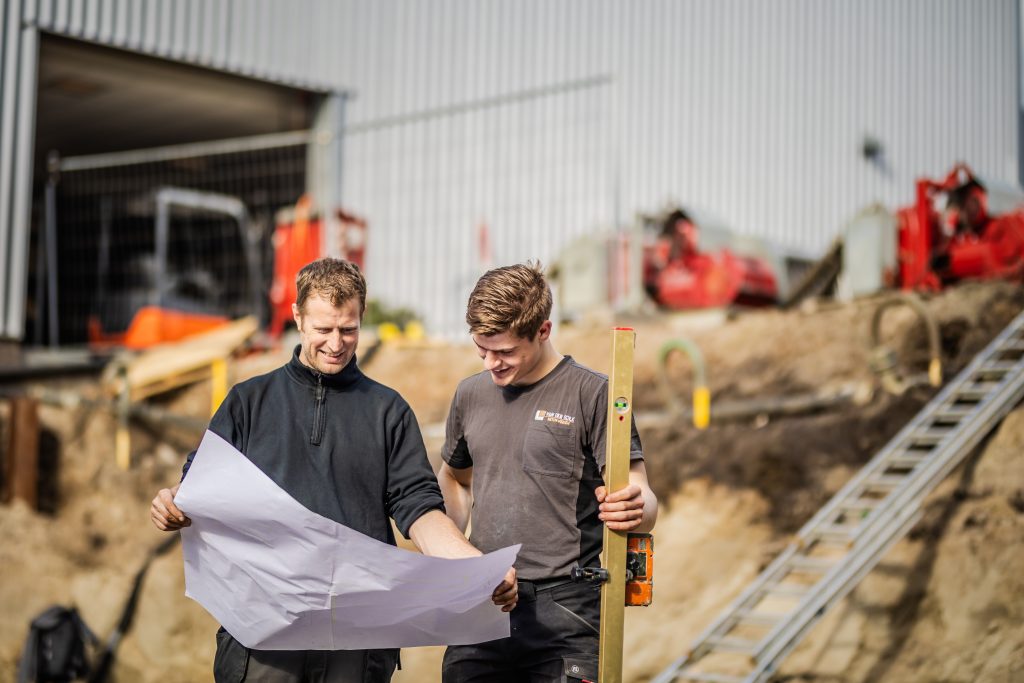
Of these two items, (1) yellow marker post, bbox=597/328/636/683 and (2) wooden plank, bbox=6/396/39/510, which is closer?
(1) yellow marker post, bbox=597/328/636/683

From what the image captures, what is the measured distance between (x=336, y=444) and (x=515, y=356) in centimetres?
56

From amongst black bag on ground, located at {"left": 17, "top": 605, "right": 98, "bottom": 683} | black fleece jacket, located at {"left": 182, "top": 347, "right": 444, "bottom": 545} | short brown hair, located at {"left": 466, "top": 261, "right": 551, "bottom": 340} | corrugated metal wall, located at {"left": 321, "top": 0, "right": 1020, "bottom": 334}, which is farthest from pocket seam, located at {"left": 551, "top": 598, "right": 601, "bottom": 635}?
corrugated metal wall, located at {"left": 321, "top": 0, "right": 1020, "bottom": 334}

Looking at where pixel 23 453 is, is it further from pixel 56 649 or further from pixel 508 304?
pixel 508 304

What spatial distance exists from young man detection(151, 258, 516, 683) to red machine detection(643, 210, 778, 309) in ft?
27.2

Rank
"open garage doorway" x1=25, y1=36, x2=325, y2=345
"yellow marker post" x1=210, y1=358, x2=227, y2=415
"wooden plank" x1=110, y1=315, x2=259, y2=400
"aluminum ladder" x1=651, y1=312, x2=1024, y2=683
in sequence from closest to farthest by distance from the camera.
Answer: "aluminum ladder" x1=651, y1=312, x2=1024, y2=683 < "yellow marker post" x1=210, y1=358, x2=227, y2=415 < "wooden plank" x1=110, y1=315, x2=259, y2=400 < "open garage doorway" x1=25, y1=36, x2=325, y2=345

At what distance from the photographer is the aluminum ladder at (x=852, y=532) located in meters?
5.90

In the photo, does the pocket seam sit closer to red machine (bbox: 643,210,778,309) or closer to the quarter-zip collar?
the quarter-zip collar

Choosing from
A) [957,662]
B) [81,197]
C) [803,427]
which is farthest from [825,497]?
[81,197]

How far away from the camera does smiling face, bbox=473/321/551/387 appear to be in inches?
125

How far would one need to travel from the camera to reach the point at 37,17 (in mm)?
11977

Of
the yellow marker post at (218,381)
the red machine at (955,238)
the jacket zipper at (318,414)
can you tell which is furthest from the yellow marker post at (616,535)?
the yellow marker post at (218,381)

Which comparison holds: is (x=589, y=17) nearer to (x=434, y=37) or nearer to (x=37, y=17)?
(x=434, y=37)

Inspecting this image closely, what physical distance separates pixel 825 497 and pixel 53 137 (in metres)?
13.9

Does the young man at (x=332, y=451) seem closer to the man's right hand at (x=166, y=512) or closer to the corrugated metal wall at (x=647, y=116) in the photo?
the man's right hand at (x=166, y=512)
